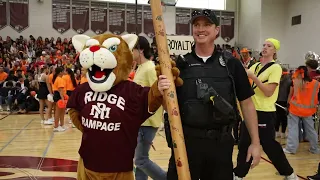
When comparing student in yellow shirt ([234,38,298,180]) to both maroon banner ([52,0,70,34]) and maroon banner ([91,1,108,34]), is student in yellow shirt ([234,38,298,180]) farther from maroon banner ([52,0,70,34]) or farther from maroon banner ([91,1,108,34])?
maroon banner ([52,0,70,34])

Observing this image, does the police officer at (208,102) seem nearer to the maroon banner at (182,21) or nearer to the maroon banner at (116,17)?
the maroon banner at (116,17)

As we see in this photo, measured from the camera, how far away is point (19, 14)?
1702 cm

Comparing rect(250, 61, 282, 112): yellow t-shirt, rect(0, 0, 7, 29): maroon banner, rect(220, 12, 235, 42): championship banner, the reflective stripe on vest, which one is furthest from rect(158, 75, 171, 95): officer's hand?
rect(220, 12, 235, 42): championship banner

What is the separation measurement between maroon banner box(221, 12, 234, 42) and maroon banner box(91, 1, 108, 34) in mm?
7231

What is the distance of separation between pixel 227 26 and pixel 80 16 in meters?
9.04

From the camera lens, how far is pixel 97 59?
207 cm

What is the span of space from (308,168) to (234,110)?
3.16 meters

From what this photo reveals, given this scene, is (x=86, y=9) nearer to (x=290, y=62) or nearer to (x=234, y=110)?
(x=290, y=62)

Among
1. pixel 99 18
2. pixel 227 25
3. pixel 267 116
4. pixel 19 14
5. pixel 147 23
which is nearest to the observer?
pixel 267 116

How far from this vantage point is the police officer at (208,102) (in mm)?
1991

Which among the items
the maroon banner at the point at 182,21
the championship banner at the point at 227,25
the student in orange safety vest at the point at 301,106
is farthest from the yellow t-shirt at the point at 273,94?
the championship banner at the point at 227,25

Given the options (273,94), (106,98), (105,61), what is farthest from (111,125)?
(273,94)

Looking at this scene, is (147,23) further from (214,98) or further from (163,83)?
(163,83)

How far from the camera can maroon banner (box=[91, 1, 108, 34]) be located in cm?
1845
